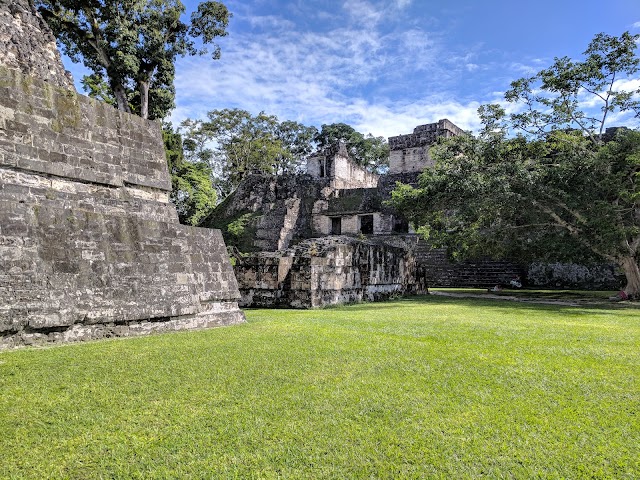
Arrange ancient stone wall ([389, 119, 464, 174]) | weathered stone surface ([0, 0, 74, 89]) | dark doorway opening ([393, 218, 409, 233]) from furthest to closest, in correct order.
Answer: ancient stone wall ([389, 119, 464, 174]) → dark doorway opening ([393, 218, 409, 233]) → weathered stone surface ([0, 0, 74, 89])

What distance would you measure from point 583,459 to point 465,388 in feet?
3.67

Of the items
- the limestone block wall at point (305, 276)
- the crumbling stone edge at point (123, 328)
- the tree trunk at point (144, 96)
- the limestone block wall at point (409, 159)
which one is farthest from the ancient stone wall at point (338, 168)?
the crumbling stone edge at point (123, 328)

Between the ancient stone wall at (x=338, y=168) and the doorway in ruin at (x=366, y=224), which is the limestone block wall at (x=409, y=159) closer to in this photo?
the ancient stone wall at (x=338, y=168)

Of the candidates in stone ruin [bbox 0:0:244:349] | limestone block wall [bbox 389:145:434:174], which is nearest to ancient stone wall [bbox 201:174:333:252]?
limestone block wall [bbox 389:145:434:174]

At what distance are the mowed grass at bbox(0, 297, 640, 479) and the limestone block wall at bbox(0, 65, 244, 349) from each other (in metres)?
0.58

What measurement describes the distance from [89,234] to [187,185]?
18285mm

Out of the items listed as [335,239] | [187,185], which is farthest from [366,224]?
[335,239]

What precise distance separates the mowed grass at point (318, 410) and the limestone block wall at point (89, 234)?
0.58 metres

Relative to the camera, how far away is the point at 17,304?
4.32 m

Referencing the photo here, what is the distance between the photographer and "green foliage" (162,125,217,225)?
2228 centimetres

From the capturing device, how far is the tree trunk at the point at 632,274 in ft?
39.0

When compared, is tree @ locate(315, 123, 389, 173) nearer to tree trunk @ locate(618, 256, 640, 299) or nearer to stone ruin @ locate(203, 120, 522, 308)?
stone ruin @ locate(203, 120, 522, 308)

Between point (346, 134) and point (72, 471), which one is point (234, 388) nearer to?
point (72, 471)

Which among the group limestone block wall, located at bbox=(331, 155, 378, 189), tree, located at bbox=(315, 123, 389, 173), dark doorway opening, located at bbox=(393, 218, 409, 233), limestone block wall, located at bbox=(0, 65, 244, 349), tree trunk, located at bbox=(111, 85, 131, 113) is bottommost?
limestone block wall, located at bbox=(0, 65, 244, 349)
